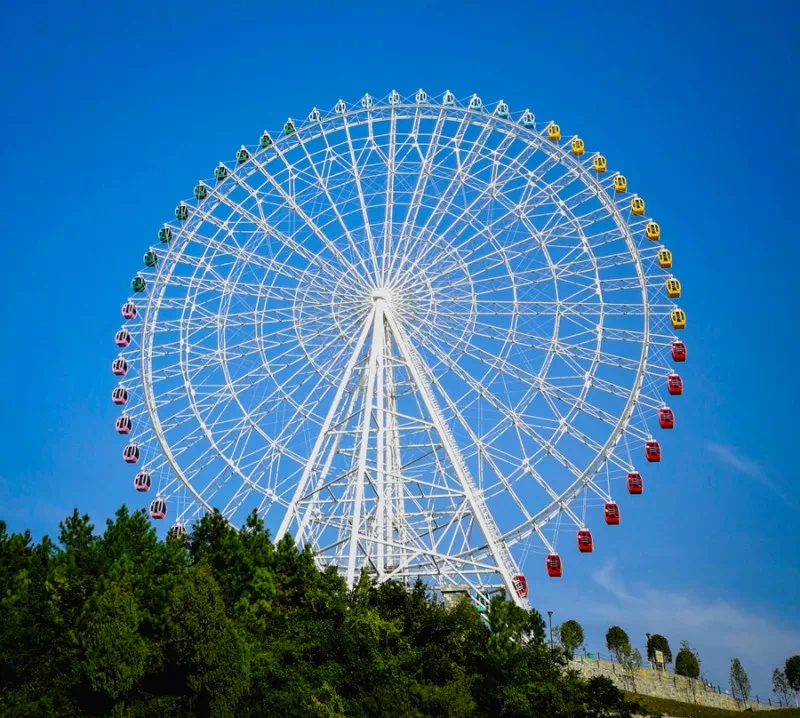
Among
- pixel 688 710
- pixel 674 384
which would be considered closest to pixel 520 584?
pixel 674 384

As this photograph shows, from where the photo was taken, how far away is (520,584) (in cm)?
4353

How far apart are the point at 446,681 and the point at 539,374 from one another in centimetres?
1573

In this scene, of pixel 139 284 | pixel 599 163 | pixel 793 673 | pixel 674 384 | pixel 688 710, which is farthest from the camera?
pixel 793 673

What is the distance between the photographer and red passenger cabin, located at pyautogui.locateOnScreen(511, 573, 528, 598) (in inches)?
1704

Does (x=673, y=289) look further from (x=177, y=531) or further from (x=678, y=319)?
(x=177, y=531)

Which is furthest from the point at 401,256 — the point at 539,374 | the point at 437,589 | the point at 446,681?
the point at 446,681

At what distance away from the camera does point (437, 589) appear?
45.0 metres

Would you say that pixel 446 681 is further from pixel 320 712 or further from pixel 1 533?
pixel 1 533

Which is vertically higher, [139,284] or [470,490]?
[139,284]

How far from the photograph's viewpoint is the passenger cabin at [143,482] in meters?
51.2

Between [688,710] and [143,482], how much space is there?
41.6m

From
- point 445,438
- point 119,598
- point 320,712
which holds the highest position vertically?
point 445,438

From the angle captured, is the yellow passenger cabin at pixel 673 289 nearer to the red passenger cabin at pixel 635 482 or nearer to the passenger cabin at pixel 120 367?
the red passenger cabin at pixel 635 482

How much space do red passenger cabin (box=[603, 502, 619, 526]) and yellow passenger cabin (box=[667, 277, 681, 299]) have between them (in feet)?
34.2
